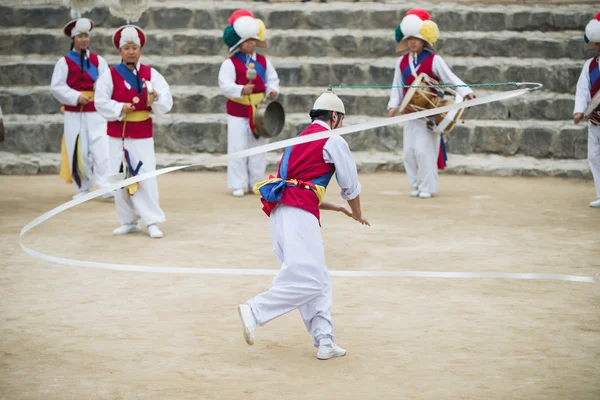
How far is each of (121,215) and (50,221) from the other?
117 centimetres

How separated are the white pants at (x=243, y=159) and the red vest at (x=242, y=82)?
78 mm

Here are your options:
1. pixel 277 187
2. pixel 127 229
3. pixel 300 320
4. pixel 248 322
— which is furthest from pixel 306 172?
pixel 127 229

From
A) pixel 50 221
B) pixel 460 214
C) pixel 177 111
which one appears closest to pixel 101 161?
pixel 50 221

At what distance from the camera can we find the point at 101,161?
10.3m

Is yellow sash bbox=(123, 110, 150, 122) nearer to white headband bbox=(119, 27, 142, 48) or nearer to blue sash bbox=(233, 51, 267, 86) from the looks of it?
white headband bbox=(119, 27, 142, 48)

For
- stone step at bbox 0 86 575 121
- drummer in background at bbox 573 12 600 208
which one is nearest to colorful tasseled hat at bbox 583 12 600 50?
drummer in background at bbox 573 12 600 208

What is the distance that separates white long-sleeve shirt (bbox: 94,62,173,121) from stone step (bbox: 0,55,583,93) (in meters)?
5.68

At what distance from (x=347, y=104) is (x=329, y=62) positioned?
32.9 inches

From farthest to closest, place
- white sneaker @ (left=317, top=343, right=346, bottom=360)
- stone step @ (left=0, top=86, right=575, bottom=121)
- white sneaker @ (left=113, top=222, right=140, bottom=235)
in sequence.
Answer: stone step @ (left=0, top=86, right=575, bottom=121)
white sneaker @ (left=113, top=222, right=140, bottom=235)
white sneaker @ (left=317, top=343, right=346, bottom=360)

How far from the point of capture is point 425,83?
9.97 metres

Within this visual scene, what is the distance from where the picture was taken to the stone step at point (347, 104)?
13266mm

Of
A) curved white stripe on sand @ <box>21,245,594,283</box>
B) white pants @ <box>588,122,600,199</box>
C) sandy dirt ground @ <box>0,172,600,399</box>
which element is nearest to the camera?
sandy dirt ground @ <box>0,172,600,399</box>

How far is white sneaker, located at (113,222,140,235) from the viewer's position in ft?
26.9

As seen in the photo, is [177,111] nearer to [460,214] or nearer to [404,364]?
[460,214]
